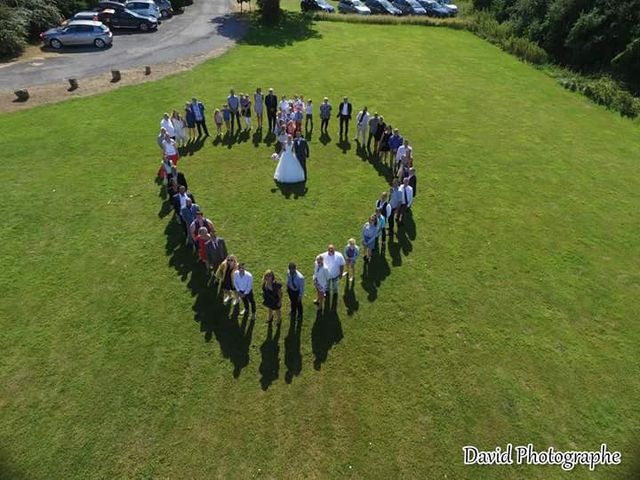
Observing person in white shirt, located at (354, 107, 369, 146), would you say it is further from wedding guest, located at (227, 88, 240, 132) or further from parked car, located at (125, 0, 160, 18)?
parked car, located at (125, 0, 160, 18)

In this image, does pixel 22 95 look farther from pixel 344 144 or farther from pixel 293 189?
pixel 344 144

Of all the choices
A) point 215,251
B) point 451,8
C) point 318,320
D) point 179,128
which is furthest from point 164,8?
point 318,320

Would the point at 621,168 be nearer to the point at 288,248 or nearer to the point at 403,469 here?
the point at 288,248

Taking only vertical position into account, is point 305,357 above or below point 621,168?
below

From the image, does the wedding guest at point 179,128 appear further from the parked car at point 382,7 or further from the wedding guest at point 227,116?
the parked car at point 382,7

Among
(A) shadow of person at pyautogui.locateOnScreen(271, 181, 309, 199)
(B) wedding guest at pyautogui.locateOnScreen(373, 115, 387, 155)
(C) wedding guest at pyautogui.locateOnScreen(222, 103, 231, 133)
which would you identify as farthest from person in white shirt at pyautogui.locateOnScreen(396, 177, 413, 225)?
(C) wedding guest at pyautogui.locateOnScreen(222, 103, 231, 133)

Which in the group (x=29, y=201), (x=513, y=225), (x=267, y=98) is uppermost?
(x=267, y=98)

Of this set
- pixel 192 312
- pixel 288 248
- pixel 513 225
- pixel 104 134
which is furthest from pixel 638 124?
pixel 104 134
